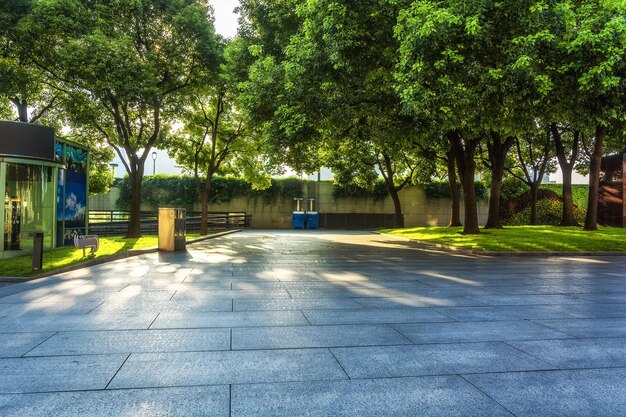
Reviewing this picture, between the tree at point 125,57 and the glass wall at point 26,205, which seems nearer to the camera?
the glass wall at point 26,205

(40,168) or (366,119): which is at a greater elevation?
(366,119)

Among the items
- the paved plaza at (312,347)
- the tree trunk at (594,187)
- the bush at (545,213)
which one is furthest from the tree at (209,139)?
the bush at (545,213)

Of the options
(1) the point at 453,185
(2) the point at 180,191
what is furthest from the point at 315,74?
(2) the point at 180,191

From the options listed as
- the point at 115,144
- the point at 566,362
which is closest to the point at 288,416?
the point at 566,362

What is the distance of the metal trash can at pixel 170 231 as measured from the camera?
1470 centimetres

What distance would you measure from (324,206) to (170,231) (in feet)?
72.9

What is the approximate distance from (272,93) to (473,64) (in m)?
6.79

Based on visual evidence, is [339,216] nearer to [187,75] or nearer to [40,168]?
[187,75]

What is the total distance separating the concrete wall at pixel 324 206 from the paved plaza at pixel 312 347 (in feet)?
88.6

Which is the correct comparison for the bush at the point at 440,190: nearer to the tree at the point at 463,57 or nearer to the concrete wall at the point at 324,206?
the concrete wall at the point at 324,206

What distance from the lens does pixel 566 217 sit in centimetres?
2416

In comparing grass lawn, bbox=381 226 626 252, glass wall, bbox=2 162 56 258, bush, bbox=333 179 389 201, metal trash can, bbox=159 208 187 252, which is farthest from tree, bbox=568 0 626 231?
bush, bbox=333 179 389 201

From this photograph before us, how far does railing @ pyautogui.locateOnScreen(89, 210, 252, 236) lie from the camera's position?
2434 cm

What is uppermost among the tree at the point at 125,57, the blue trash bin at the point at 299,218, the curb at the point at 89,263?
the tree at the point at 125,57
